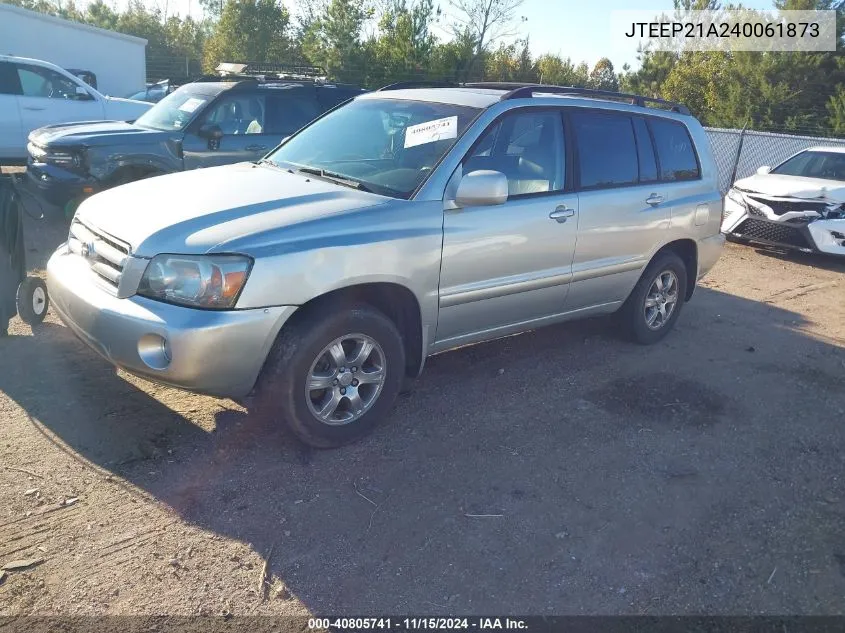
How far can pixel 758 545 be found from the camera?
343cm

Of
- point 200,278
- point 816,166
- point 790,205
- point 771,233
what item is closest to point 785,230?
point 771,233

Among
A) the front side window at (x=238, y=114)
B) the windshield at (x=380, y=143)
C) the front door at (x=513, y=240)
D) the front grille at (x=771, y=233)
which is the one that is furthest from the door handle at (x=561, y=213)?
the front grille at (x=771, y=233)

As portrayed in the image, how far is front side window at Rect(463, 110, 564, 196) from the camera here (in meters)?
4.47

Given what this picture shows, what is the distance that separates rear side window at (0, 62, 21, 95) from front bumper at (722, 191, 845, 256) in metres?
10.3

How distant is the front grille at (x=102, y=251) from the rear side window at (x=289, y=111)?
16.8ft

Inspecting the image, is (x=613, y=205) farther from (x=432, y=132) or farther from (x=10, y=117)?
(x=10, y=117)

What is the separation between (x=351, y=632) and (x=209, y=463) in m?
1.36

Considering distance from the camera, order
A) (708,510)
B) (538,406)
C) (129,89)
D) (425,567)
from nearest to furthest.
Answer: (425,567) → (708,510) → (538,406) → (129,89)

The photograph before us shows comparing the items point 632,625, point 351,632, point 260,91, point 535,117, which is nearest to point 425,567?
point 351,632

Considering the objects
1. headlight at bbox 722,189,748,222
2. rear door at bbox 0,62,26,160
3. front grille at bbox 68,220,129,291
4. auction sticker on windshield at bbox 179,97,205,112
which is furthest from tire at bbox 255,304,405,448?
rear door at bbox 0,62,26,160

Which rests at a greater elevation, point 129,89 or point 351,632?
point 129,89

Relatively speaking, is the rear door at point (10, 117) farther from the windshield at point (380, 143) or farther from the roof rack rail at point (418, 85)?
the roof rack rail at point (418, 85)

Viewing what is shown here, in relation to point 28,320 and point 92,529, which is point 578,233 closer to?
point 92,529

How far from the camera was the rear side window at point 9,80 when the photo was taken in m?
11.1
